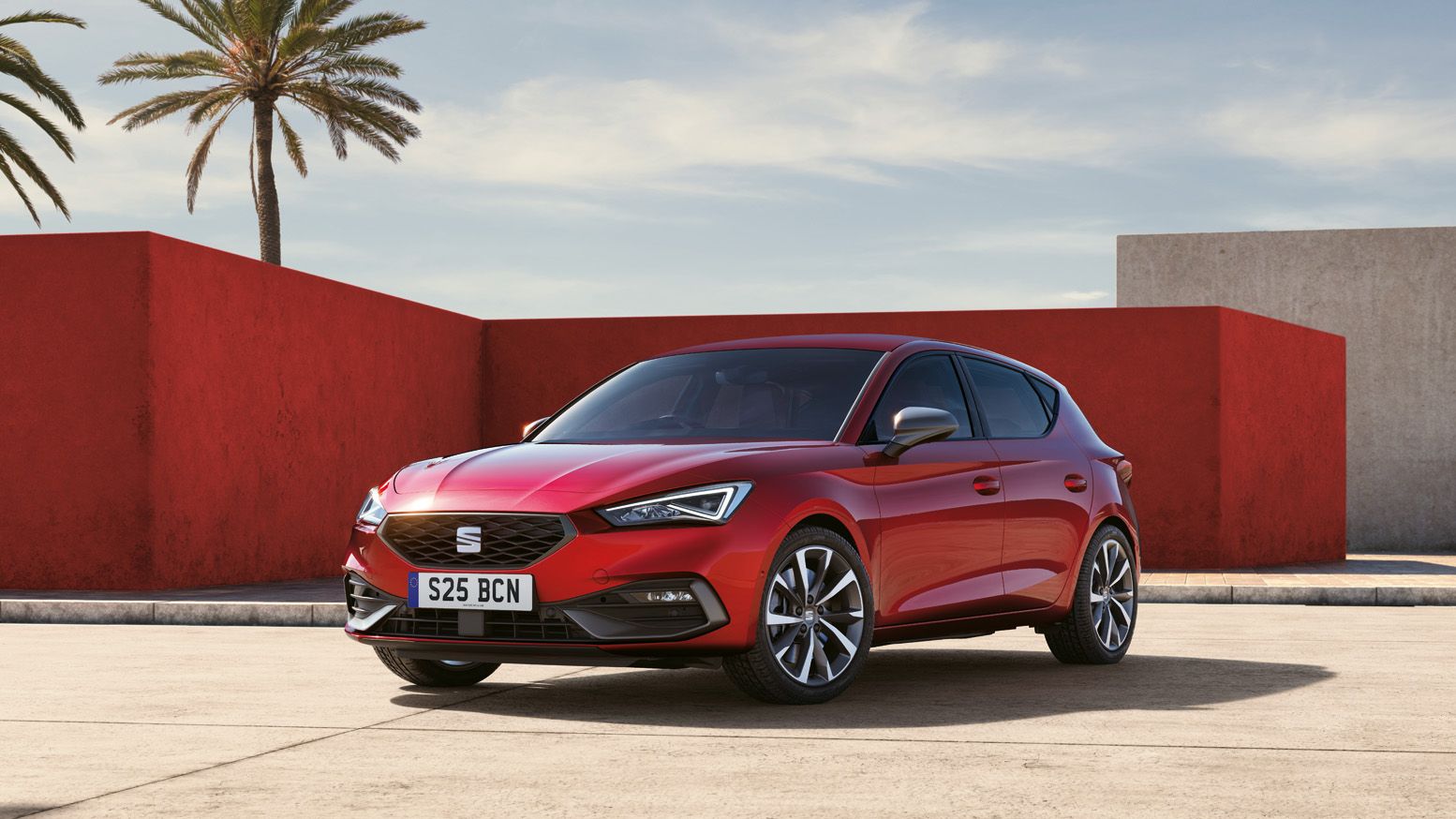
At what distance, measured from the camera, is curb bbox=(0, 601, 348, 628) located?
12.5m

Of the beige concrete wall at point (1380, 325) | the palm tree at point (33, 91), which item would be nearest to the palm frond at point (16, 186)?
the palm tree at point (33, 91)

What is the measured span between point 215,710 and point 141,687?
1.04 meters

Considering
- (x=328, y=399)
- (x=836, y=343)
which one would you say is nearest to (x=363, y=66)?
(x=328, y=399)

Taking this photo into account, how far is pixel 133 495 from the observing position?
47.9 feet

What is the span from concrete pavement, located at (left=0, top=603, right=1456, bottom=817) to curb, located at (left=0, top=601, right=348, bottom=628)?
2942 mm

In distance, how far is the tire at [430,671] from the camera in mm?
7520

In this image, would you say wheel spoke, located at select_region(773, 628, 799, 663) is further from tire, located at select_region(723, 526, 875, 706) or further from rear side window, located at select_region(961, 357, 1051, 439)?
rear side window, located at select_region(961, 357, 1051, 439)

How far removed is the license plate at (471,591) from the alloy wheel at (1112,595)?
338 cm

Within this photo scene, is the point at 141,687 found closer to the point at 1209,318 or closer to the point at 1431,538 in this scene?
the point at 1209,318

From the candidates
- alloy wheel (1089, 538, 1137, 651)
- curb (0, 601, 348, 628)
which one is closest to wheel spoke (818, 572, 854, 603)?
alloy wheel (1089, 538, 1137, 651)

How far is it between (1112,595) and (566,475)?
350cm

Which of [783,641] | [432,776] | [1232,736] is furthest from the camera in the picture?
[783,641]

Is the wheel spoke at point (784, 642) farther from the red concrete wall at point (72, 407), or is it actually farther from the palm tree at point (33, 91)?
the palm tree at point (33, 91)

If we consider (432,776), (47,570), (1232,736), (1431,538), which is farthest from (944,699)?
(1431,538)
